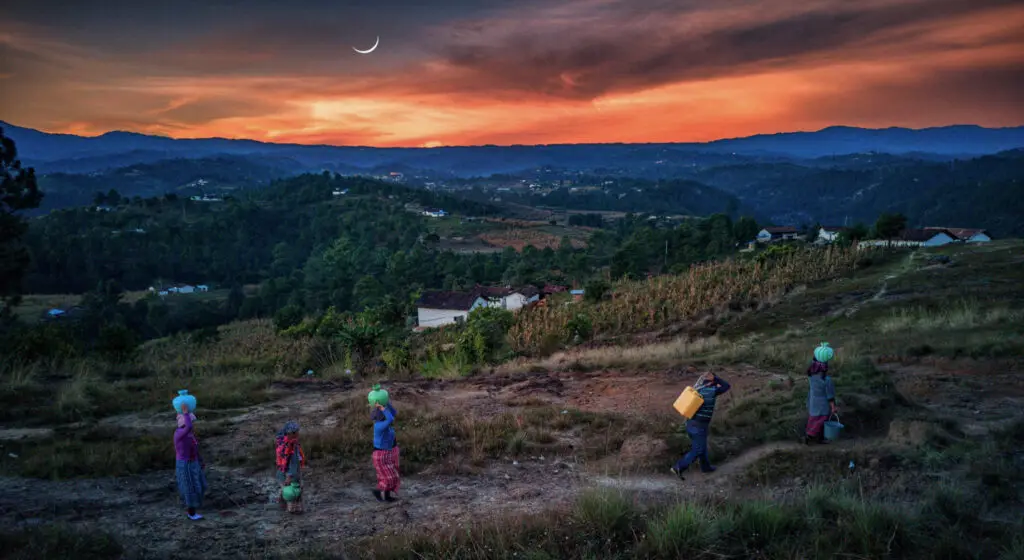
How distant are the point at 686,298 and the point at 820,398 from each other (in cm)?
1537

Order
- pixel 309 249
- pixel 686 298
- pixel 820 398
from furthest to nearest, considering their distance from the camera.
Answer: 1. pixel 309 249
2. pixel 686 298
3. pixel 820 398

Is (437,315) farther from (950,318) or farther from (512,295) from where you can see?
(950,318)

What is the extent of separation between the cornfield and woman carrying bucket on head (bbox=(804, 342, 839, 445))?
10.5 meters

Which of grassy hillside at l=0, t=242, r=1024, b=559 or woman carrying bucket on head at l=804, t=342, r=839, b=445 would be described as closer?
grassy hillside at l=0, t=242, r=1024, b=559

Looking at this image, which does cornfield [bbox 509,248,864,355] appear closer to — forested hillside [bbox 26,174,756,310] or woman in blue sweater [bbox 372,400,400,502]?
woman in blue sweater [bbox 372,400,400,502]

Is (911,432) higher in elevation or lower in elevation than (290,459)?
lower

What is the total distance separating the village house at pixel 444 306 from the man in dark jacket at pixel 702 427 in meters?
40.5

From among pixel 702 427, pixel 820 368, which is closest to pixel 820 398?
pixel 820 368

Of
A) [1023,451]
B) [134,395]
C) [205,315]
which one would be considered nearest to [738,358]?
[1023,451]

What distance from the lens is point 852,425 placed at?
8.18m

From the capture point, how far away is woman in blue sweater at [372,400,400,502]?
21.4 feet

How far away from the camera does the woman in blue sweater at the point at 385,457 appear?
6.51m

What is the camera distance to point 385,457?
21.4ft

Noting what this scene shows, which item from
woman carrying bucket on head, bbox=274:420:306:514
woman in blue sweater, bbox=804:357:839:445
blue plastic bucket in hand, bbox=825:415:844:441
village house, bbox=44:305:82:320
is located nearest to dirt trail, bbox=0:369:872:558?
woman carrying bucket on head, bbox=274:420:306:514
